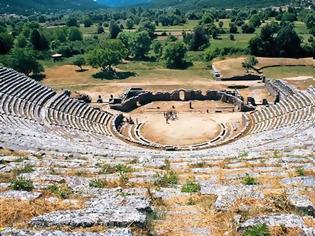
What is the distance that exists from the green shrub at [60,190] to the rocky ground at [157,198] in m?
0.03

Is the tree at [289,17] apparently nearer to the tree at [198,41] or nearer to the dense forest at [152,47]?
the dense forest at [152,47]

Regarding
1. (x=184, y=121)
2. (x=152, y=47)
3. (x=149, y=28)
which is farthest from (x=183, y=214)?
(x=149, y=28)

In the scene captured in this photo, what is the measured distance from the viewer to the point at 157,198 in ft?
35.9

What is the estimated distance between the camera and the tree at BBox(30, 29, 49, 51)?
3351 inches

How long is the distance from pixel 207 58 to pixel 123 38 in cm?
2086

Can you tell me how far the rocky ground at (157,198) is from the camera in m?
8.64

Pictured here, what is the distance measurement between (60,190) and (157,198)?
2767mm

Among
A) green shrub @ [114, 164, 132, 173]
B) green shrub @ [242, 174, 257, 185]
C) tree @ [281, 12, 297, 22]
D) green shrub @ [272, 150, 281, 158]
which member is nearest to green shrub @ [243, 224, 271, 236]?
green shrub @ [242, 174, 257, 185]

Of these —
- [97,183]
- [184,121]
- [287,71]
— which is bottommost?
[184,121]

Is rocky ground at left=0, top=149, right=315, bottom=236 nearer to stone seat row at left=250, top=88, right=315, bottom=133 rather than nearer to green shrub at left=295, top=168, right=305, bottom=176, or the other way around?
green shrub at left=295, top=168, right=305, bottom=176

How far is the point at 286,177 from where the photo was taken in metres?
12.7

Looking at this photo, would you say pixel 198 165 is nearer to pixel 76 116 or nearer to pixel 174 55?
pixel 76 116

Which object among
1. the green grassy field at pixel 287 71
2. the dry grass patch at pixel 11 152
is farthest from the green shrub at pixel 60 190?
the green grassy field at pixel 287 71

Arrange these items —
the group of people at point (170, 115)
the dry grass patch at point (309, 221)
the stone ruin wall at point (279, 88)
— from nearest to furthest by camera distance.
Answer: the dry grass patch at point (309, 221), the group of people at point (170, 115), the stone ruin wall at point (279, 88)
